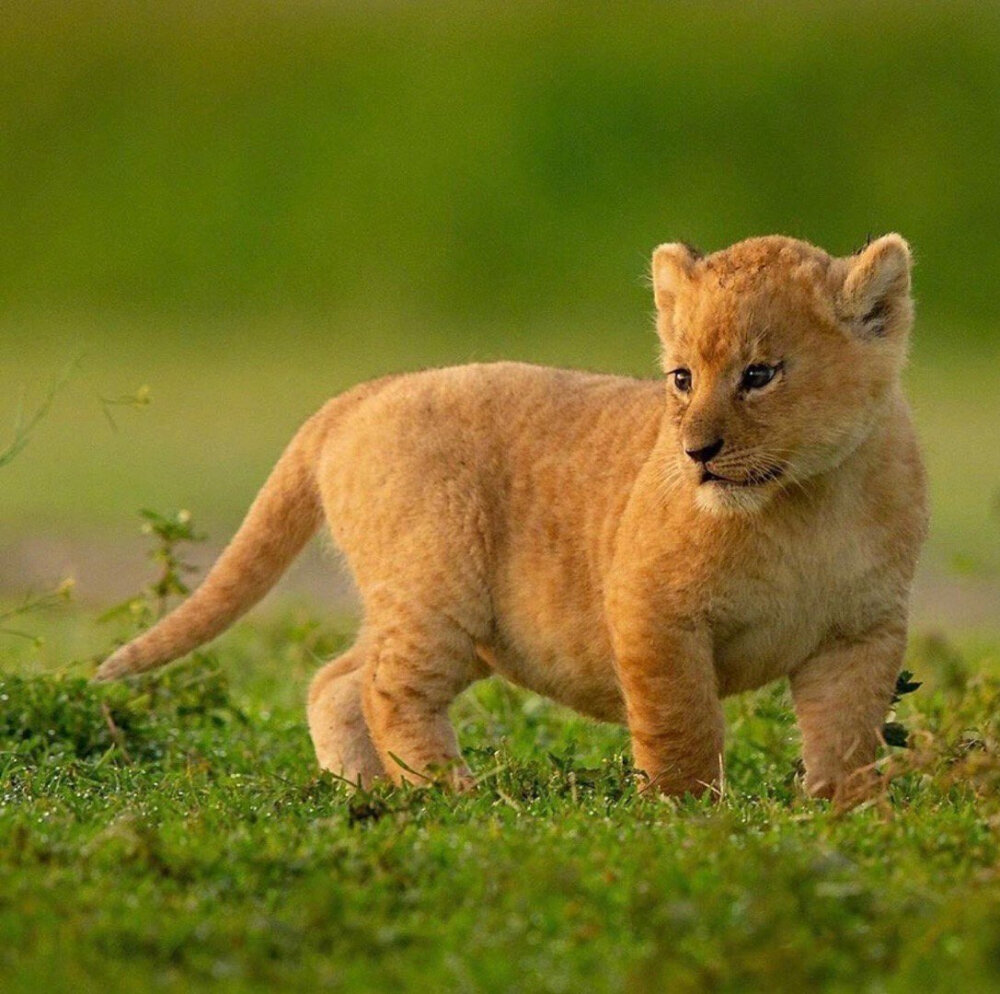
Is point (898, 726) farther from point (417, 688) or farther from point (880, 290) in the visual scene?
→ point (417, 688)

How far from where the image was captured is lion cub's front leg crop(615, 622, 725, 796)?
A: 544 centimetres

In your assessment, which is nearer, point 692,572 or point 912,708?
point 692,572

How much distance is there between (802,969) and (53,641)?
6.59 metres

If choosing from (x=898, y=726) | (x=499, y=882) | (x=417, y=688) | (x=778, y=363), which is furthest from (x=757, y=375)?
(x=499, y=882)

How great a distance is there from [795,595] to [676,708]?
42 centimetres

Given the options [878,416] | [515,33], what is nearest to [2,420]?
[515,33]

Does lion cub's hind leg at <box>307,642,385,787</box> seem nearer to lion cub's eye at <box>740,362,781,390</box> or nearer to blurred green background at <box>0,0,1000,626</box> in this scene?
lion cub's eye at <box>740,362,781,390</box>

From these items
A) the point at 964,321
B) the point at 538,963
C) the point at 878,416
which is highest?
the point at 878,416

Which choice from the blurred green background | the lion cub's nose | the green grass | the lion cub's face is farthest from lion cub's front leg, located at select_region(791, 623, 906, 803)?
the blurred green background

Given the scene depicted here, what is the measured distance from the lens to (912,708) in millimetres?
6961

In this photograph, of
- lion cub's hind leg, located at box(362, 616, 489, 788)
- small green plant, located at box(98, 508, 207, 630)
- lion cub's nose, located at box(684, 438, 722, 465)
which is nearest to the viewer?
lion cub's nose, located at box(684, 438, 722, 465)

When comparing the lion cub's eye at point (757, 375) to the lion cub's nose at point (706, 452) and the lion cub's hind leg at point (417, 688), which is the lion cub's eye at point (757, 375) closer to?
the lion cub's nose at point (706, 452)

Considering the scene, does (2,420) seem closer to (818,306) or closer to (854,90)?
(854,90)

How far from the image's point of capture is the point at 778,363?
17.4 ft
